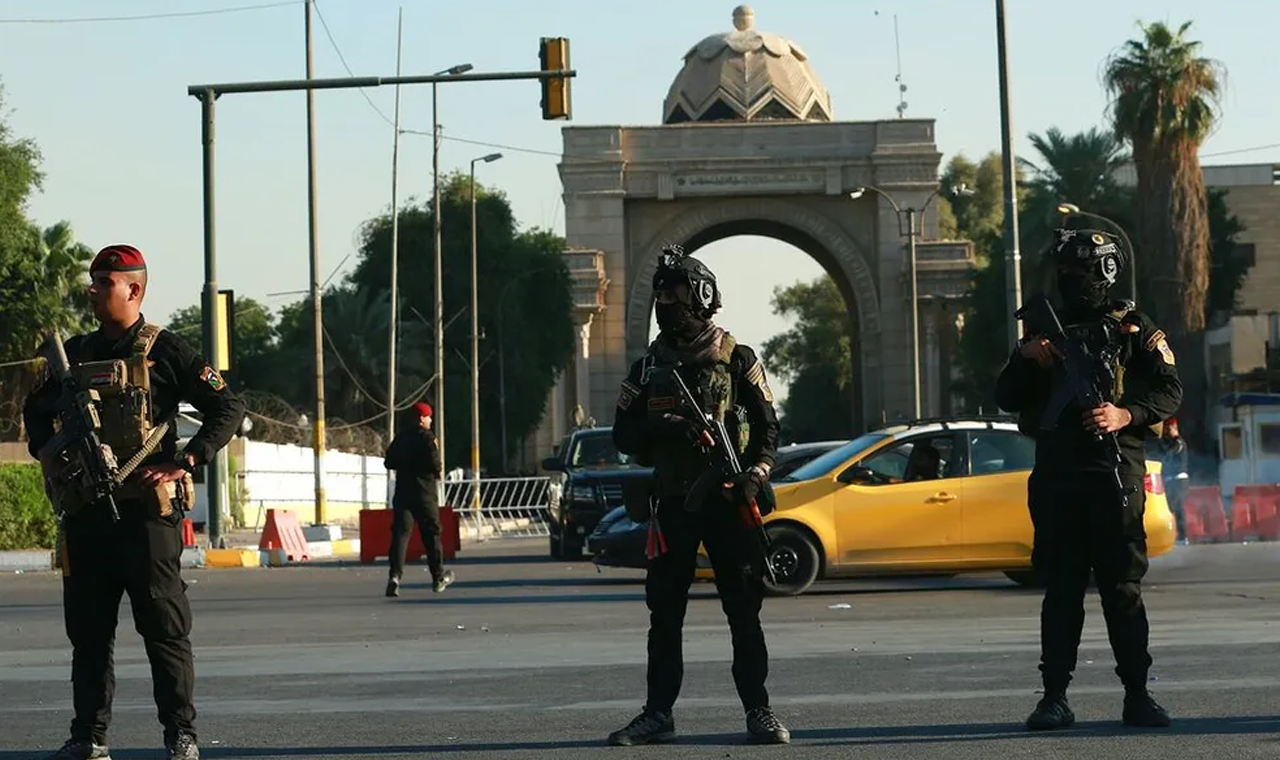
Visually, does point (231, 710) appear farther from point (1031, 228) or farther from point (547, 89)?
point (1031, 228)

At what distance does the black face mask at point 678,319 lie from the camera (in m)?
8.45

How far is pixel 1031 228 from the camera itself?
62250 millimetres

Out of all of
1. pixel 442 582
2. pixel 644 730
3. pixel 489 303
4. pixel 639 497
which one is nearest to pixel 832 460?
pixel 442 582

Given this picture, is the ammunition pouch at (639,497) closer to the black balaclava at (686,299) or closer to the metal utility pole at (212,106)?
the black balaclava at (686,299)

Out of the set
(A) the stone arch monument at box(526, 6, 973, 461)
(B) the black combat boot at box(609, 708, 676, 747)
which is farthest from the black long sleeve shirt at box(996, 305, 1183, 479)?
(A) the stone arch monument at box(526, 6, 973, 461)

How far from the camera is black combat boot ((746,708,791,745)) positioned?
8219 millimetres

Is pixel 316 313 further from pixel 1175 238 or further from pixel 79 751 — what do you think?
pixel 79 751

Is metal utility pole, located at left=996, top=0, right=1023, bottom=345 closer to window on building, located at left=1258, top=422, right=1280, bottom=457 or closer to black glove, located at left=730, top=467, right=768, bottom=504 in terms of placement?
window on building, located at left=1258, top=422, right=1280, bottom=457

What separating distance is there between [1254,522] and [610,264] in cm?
4936

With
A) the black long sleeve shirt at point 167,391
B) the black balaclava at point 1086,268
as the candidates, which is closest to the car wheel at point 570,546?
the black balaclava at point 1086,268

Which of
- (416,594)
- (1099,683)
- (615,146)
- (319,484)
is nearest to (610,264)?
(615,146)

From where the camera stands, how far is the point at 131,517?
7.78 meters

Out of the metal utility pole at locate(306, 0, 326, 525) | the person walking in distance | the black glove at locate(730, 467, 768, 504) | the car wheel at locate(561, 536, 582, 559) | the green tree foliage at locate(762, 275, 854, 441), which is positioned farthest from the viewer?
the green tree foliage at locate(762, 275, 854, 441)

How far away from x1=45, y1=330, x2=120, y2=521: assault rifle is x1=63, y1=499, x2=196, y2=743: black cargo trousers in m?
0.09
